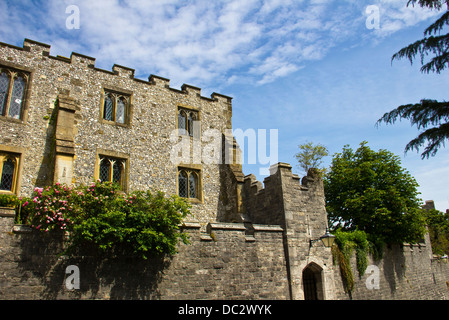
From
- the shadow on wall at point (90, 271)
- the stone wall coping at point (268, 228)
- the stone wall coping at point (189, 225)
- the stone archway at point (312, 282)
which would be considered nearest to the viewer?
the shadow on wall at point (90, 271)

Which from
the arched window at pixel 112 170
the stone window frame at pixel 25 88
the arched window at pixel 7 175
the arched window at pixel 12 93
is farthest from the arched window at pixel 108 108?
the arched window at pixel 7 175

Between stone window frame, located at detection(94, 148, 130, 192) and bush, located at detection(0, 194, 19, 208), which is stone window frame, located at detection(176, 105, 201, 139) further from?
bush, located at detection(0, 194, 19, 208)

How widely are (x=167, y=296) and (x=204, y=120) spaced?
9291 millimetres

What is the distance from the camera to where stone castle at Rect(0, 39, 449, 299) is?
9.59 meters

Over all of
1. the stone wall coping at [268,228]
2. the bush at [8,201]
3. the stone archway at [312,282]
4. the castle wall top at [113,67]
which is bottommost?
the stone archway at [312,282]

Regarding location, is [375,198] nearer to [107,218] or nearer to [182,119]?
[182,119]

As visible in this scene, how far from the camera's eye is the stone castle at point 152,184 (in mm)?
9586

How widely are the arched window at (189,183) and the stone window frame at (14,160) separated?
6255 mm

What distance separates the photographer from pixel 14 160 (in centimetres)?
1233

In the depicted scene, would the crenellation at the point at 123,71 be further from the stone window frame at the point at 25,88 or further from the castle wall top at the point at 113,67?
the stone window frame at the point at 25,88

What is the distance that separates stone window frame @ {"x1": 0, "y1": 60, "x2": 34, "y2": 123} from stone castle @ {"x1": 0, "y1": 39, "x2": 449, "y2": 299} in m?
0.04

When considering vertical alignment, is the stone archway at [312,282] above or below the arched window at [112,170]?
below

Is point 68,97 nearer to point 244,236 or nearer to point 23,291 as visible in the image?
point 23,291

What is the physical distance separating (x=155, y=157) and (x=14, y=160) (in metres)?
5.28
